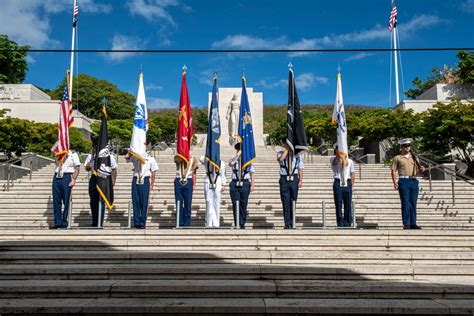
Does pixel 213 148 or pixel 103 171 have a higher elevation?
pixel 213 148

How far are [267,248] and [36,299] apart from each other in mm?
3470

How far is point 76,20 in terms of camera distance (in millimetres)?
41312

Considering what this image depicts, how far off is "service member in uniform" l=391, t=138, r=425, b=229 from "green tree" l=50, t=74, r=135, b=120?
5363 cm

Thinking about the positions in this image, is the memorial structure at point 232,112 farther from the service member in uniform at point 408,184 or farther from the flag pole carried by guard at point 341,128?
the service member in uniform at point 408,184

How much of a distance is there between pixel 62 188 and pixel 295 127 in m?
5.26

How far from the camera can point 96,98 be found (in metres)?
58.5

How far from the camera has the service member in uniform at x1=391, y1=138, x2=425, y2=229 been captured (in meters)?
8.23

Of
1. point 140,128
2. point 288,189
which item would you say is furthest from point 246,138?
point 140,128

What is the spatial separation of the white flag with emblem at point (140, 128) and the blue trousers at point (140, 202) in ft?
1.76

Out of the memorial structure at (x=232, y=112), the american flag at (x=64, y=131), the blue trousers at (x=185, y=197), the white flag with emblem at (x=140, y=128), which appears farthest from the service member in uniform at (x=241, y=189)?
the memorial structure at (x=232, y=112)

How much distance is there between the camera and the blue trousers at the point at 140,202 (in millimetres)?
8641

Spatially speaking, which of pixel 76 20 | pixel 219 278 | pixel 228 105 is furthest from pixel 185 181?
pixel 76 20

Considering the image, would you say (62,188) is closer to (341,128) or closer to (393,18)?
(341,128)

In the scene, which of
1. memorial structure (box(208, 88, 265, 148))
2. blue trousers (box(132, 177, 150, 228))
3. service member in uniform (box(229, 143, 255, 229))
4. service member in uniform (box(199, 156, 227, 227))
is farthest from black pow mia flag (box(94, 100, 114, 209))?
memorial structure (box(208, 88, 265, 148))
